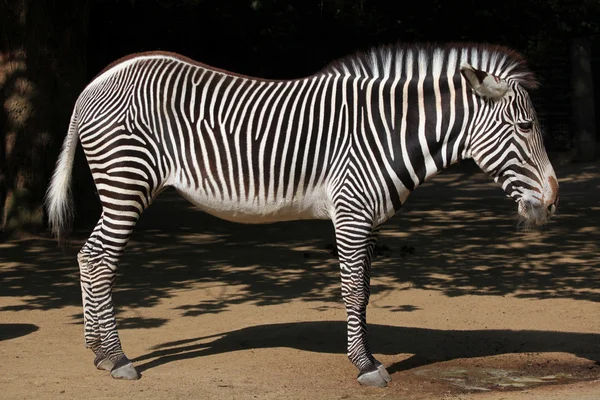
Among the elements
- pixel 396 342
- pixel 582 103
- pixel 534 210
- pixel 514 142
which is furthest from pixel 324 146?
pixel 582 103

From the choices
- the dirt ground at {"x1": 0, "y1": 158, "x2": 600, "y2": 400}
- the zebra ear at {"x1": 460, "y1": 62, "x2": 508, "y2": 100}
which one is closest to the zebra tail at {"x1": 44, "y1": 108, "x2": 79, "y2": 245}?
the dirt ground at {"x1": 0, "y1": 158, "x2": 600, "y2": 400}

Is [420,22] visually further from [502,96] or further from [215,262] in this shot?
[502,96]

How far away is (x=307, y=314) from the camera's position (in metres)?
9.41

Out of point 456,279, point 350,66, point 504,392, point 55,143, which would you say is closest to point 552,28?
point 456,279

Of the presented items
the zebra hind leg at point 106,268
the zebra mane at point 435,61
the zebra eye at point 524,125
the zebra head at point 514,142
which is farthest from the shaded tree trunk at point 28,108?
the zebra eye at point 524,125

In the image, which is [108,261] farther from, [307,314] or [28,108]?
[28,108]

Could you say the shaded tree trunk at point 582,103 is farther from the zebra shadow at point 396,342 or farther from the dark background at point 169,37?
the zebra shadow at point 396,342

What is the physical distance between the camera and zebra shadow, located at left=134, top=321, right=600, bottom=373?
7930 mm

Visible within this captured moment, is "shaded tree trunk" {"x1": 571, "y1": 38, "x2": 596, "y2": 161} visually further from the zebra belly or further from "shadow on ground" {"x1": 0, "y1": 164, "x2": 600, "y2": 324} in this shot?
the zebra belly

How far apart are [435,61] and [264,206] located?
167 centimetres

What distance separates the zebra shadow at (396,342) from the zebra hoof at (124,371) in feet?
1.14

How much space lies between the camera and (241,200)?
7.38 metres

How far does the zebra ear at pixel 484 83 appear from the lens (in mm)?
7074

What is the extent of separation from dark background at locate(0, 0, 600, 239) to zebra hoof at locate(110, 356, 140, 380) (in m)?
6.98
